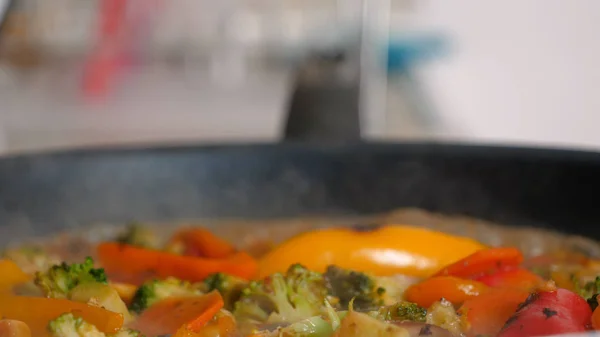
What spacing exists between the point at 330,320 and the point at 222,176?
26.4 inches

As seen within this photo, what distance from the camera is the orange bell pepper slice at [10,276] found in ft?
3.09

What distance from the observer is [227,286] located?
3.01 ft

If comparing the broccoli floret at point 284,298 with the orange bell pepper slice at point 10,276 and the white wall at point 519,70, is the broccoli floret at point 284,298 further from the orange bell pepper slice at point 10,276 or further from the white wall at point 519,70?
the white wall at point 519,70

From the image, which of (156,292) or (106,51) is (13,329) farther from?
(106,51)

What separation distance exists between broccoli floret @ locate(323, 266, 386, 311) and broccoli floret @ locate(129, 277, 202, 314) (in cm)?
18

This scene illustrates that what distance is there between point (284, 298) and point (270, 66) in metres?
4.34

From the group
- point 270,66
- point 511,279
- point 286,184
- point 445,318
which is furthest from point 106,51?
point 445,318

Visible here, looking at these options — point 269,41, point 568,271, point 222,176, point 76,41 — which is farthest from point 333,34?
point 568,271

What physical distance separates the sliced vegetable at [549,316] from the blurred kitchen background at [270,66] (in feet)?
10.4

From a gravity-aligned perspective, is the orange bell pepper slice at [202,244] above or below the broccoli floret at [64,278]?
below

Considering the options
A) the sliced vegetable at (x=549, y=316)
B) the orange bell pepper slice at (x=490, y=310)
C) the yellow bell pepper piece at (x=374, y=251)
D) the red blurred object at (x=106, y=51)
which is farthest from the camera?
the red blurred object at (x=106, y=51)

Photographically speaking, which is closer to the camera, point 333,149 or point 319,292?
point 319,292

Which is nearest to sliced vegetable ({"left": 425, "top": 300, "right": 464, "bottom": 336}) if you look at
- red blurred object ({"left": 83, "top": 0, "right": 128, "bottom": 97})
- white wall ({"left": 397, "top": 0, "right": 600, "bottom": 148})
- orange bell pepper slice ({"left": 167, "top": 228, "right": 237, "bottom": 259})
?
orange bell pepper slice ({"left": 167, "top": 228, "right": 237, "bottom": 259})

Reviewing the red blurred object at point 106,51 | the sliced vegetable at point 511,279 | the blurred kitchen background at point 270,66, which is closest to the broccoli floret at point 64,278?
the sliced vegetable at point 511,279
